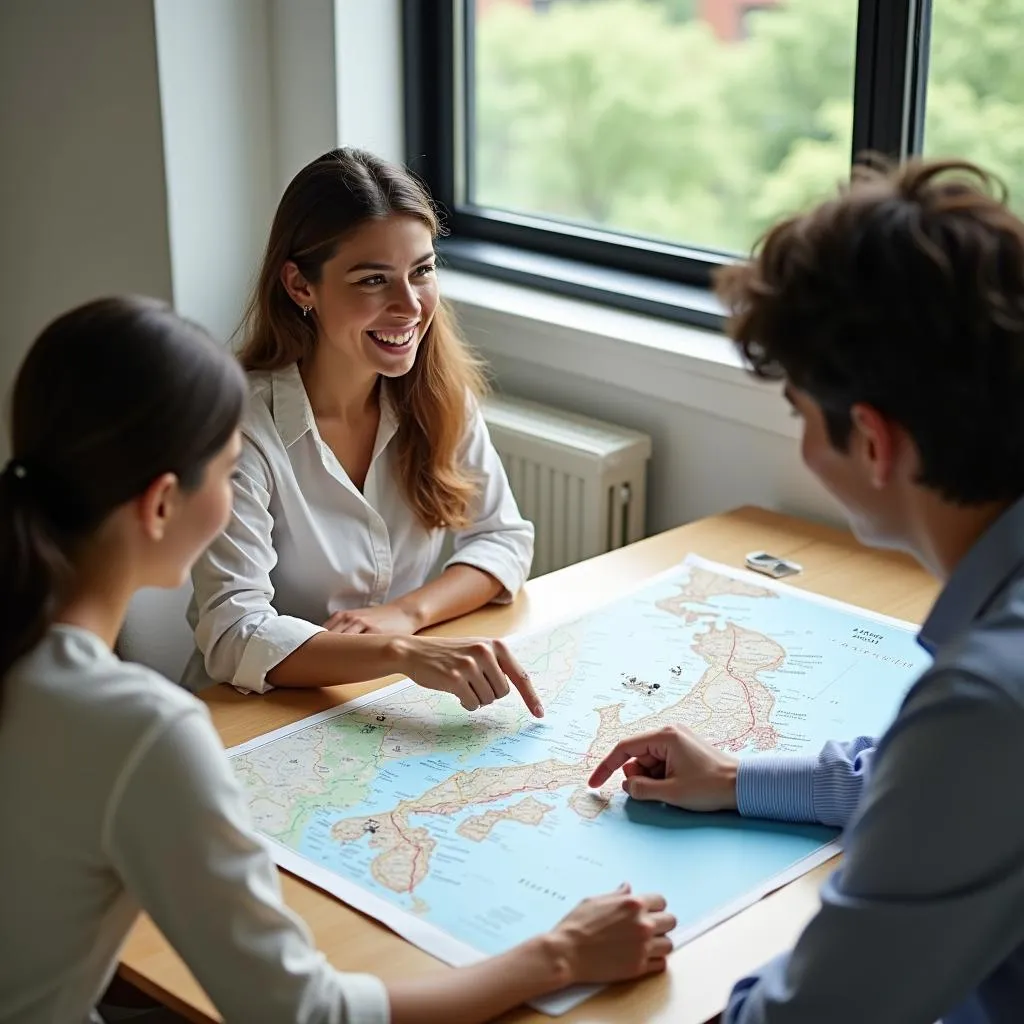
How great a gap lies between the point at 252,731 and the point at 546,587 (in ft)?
1.80

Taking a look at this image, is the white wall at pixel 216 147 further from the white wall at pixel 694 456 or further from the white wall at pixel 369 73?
the white wall at pixel 694 456

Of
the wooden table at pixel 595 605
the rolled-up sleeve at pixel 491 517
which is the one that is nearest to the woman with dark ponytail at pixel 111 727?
the wooden table at pixel 595 605

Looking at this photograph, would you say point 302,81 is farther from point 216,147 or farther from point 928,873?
point 928,873

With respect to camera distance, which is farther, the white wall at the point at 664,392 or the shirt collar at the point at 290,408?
the white wall at the point at 664,392

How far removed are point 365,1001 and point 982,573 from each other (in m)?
0.57

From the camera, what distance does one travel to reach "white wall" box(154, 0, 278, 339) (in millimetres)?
2785

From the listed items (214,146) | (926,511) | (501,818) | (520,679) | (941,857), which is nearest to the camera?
(941,857)

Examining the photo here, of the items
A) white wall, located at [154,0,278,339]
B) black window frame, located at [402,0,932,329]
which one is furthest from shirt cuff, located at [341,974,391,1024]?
white wall, located at [154,0,278,339]

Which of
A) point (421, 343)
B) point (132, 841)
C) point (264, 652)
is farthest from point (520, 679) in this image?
point (132, 841)

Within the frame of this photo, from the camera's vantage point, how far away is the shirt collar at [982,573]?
109cm

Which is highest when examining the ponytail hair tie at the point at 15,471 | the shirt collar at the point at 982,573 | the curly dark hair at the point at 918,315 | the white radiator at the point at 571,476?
the curly dark hair at the point at 918,315

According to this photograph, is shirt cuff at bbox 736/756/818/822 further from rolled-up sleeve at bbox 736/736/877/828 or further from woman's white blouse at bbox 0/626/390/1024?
woman's white blouse at bbox 0/626/390/1024

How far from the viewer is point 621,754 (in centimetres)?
157

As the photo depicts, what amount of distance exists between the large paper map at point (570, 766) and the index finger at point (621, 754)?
2cm
